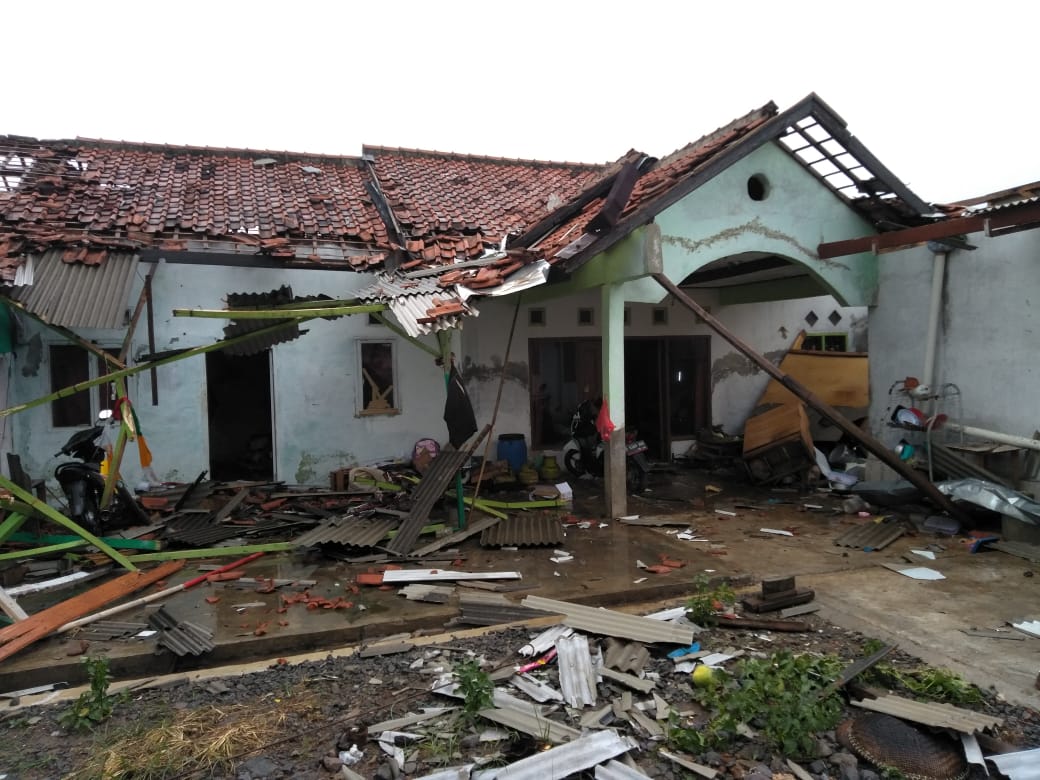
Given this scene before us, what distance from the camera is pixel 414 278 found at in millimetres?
8320

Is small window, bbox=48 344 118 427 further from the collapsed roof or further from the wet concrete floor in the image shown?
the wet concrete floor

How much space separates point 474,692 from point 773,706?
5.38 feet

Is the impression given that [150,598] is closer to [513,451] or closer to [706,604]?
[706,604]

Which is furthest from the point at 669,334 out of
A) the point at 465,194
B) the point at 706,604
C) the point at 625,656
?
the point at 625,656

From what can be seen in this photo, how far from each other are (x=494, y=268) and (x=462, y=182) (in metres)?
5.71

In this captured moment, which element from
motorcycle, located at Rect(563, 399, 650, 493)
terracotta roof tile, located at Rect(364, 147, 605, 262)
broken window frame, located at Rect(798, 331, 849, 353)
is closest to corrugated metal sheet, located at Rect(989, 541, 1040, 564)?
motorcycle, located at Rect(563, 399, 650, 493)

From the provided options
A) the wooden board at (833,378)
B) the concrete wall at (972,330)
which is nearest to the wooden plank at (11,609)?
the concrete wall at (972,330)

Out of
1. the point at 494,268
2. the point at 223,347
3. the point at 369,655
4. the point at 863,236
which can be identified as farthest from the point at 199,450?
the point at 863,236

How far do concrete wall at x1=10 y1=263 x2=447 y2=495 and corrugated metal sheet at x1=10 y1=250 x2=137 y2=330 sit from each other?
6.41ft

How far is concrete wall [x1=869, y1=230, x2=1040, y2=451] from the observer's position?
7.25 meters

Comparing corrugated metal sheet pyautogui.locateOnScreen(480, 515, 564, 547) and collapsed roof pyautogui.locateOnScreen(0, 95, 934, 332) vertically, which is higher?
collapsed roof pyautogui.locateOnScreen(0, 95, 934, 332)

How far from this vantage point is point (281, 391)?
31.3ft

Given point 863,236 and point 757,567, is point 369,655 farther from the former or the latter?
point 863,236

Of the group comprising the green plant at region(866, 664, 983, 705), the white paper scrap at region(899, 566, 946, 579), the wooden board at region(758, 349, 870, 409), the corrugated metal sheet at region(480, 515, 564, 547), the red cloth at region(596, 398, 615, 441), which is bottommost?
the white paper scrap at region(899, 566, 946, 579)
